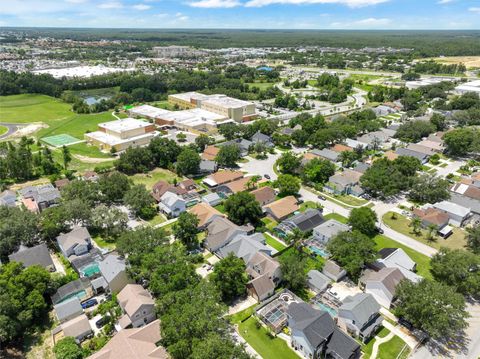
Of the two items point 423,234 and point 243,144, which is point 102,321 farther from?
point 243,144

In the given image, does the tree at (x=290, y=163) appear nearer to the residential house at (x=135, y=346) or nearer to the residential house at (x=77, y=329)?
the residential house at (x=135, y=346)

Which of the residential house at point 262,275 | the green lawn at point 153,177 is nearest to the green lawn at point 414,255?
the residential house at point 262,275

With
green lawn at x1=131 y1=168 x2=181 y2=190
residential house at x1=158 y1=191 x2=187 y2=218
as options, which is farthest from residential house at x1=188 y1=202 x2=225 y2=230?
green lawn at x1=131 y1=168 x2=181 y2=190

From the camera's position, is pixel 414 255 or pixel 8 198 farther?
pixel 8 198

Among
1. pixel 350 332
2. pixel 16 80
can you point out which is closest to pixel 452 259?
pixel 350 332

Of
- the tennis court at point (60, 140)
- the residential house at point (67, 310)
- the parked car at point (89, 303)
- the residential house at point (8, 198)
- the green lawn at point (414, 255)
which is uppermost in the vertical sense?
the tennis court at point (60, 140)

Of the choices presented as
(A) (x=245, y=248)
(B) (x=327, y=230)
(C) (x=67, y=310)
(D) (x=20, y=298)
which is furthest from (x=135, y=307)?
(B) (x=327, y=230)

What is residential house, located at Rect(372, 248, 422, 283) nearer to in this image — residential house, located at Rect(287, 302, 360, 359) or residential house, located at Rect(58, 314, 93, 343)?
residential house, located at Rect(287, 302, 360, 359)
